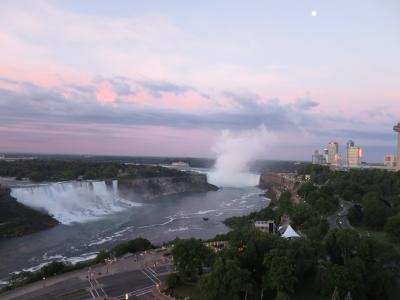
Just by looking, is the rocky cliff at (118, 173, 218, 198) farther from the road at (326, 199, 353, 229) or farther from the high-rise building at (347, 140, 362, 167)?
the high-rise building at (347, 140, 362, 167)

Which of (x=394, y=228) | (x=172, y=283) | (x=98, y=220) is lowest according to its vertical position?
(x=98, y=220)

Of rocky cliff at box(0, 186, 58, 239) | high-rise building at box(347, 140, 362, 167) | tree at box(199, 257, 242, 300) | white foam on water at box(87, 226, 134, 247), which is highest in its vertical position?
high-rise building at box(347, 140, 362, 167)

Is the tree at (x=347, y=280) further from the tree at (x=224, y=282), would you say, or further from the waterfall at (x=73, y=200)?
the waterfall at (x=73, y=200)

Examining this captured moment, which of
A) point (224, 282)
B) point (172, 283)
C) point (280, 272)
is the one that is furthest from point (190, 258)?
point (280, 272)

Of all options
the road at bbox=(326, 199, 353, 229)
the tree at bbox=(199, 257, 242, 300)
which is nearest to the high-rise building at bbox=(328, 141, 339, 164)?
the road at bbox=(326, 199, 353, 229)

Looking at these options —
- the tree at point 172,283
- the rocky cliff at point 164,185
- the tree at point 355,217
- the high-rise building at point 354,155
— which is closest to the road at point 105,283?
the tree at point 172,283

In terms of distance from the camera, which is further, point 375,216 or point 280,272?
point 375,216

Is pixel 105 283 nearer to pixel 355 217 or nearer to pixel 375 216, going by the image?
pixel 375 216
